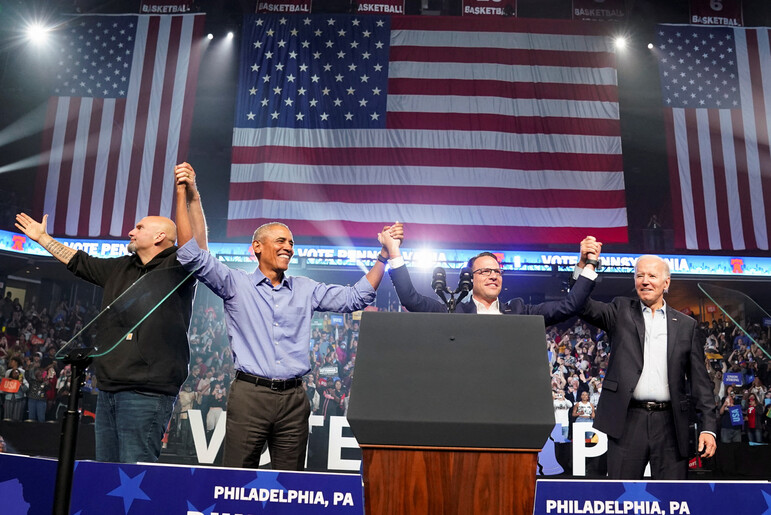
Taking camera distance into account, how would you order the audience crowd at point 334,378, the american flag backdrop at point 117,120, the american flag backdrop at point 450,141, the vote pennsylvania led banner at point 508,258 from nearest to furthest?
→ the audience crowd at point 334,378 → the american flag backdrop at point 450,141 → the american flag backdrop at point 117,120 → the vote pennsylvania led banner at point 508,258

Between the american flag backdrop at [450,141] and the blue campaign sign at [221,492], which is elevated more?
the american flag backdrop at [450,141]

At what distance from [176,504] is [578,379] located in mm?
8429

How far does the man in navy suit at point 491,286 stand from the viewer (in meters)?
3.22

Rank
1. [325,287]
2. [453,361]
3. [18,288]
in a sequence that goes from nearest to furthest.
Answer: [453,361]
[325,287]
[18,288]

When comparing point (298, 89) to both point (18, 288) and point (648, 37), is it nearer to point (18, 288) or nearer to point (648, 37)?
point (648, 37)

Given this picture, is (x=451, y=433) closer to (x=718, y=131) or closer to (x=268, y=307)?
(x=268, y=307)

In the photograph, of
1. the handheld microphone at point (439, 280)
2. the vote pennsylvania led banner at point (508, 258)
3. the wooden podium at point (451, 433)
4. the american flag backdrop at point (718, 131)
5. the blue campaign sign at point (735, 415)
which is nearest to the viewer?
the wooden podium at point (451, 433)

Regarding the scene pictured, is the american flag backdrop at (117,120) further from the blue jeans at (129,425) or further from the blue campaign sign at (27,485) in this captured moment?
the blue campaign sign at (27,485)

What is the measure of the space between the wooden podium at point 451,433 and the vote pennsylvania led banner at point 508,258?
13.1m

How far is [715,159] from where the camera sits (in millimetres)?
10500

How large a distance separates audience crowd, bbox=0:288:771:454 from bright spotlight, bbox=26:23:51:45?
19.7 ft

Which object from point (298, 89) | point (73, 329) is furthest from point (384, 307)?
point (298, 89)

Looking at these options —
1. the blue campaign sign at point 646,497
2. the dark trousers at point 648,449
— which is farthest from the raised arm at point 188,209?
the dark trousers at point 648,449

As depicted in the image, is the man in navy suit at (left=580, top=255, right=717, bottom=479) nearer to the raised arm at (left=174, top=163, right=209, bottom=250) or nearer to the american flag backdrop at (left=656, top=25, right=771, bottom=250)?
the raised arm at (left=174, top=163, right=209, bottom=250)
